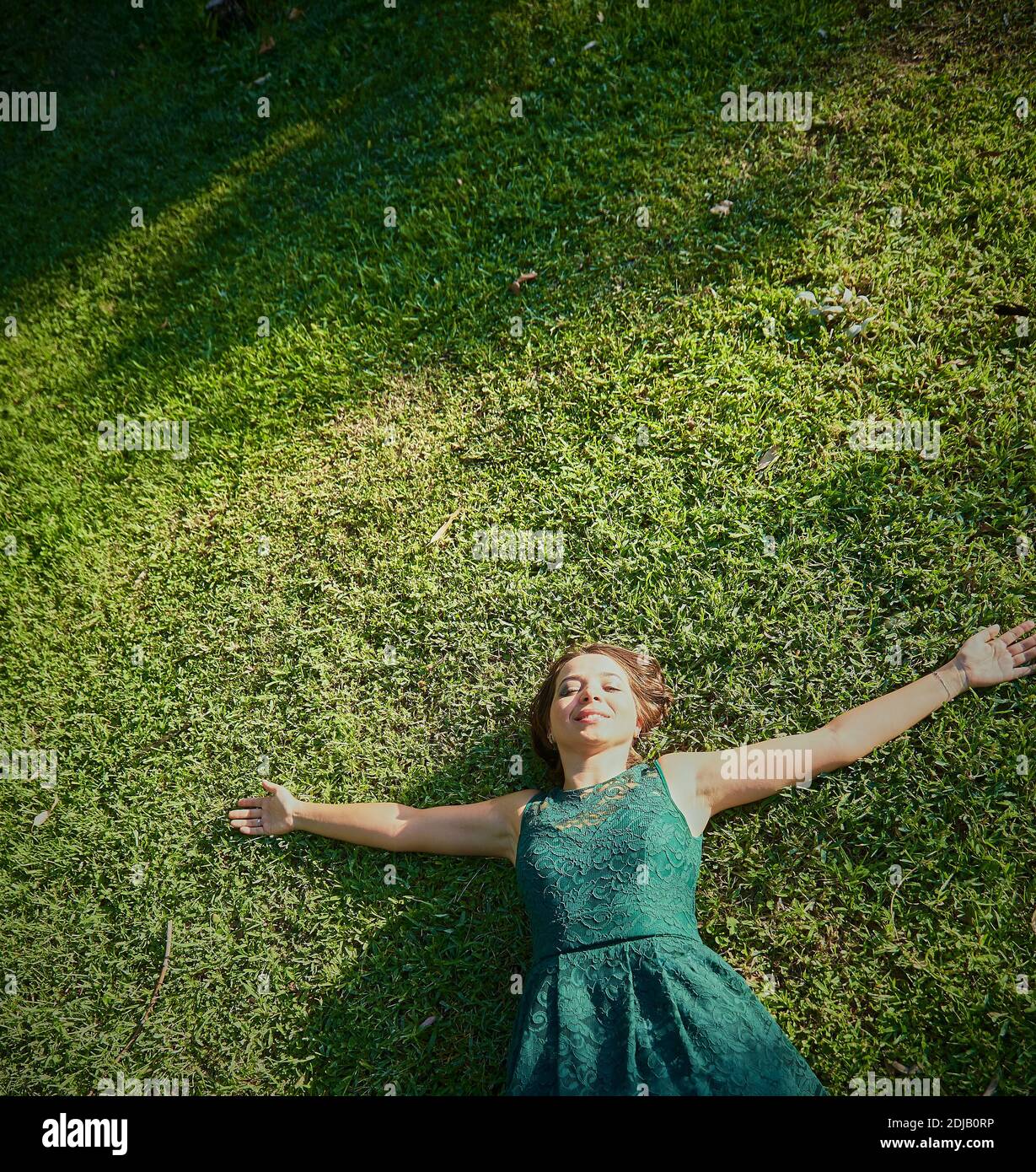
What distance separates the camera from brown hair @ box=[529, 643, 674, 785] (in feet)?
13.2

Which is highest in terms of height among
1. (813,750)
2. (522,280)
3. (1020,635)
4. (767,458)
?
(522,280)

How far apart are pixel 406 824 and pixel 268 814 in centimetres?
93

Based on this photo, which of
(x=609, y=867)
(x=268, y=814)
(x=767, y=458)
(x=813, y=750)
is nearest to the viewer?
(x=609, y=867)

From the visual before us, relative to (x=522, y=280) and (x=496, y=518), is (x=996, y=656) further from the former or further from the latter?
(x=522, y=280)

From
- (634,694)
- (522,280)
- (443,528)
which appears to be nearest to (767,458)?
(634,694)

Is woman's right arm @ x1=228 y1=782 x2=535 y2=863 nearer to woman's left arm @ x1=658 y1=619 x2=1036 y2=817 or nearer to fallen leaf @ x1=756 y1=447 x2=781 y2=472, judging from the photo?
woman's left arm @ x1=658 y1=619 x2=1036 y2=817

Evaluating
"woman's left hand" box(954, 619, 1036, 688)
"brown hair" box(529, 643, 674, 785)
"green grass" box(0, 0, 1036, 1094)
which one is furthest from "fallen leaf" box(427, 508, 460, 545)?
"woman's left hand" box(954, 619, 1036, 688)

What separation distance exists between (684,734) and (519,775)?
3.14ft

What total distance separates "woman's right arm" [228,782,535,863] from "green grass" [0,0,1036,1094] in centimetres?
16

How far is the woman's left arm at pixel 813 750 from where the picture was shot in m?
3.76

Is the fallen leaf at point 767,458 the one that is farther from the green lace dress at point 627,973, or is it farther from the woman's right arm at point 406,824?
the woman's right arm at point 406,824

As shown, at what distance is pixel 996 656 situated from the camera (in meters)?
4.02

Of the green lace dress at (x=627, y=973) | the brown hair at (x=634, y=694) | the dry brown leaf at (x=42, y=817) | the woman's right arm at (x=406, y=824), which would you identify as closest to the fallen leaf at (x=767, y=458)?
the brown hair at (x=634, y=694)

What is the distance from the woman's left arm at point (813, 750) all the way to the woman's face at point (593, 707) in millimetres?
320
